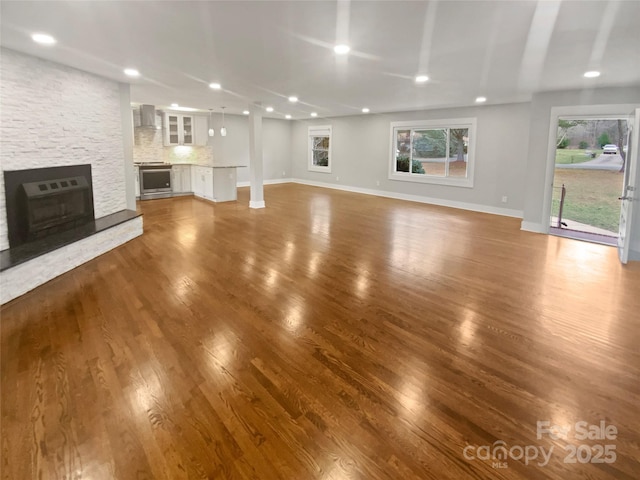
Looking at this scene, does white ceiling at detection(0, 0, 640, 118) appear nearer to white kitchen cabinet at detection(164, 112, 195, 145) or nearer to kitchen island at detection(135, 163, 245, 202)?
kitchen island at detection(135, 163, 245, 202)

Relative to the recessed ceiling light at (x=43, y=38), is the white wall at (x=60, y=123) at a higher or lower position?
lower

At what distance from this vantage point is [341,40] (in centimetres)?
345

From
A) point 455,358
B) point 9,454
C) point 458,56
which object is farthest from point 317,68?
point 9,454

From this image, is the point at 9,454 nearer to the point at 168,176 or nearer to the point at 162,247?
the point at 162,247

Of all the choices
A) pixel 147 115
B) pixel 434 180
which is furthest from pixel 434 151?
pixel 147 115

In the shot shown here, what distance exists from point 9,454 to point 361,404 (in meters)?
1.77

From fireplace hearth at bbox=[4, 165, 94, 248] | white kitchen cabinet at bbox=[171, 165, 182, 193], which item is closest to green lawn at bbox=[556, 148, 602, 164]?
fireplace hearth at bbox=[4, 165, 94, 248]

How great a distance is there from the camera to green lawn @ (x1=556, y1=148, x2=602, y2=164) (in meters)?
8.24

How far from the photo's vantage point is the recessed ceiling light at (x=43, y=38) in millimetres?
3443

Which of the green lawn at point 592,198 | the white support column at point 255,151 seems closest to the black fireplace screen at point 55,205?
the white support column at point 255,151

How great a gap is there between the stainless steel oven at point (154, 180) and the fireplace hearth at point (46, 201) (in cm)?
437

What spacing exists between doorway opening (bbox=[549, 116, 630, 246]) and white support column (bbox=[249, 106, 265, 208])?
20.7 feet

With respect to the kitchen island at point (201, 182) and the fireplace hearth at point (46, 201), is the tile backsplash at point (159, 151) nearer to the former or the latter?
the kitchen island at point (201, 182)

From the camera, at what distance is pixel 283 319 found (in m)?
3.10
